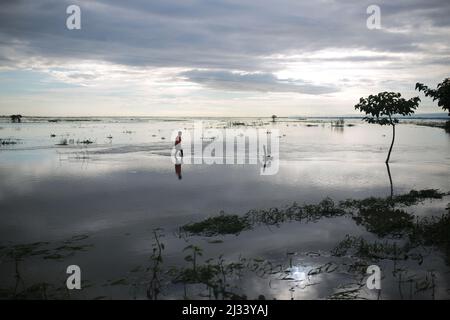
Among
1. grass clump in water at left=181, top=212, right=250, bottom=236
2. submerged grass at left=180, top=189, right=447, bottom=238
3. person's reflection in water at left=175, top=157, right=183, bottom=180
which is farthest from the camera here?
person's reflection in water at left=175, top=157, right=183, bottom=180

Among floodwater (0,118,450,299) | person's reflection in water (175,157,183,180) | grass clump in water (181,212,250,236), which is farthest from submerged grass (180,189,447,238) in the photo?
person's reflection in water (175,157,183,180)

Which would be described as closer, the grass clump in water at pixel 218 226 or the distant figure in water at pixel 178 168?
the grass clump in water at pixel 218 226

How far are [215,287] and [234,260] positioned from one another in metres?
1.86

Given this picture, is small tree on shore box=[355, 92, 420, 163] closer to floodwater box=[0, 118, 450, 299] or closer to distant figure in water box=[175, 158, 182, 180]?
floodwater box=[0, 118, 450, 299]

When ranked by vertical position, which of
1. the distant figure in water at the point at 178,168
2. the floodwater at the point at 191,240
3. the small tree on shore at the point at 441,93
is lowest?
the floodwater at the point at 191,240

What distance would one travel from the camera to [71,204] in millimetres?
14367

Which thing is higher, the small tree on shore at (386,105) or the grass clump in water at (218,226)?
the small tree on shore at (386,105)

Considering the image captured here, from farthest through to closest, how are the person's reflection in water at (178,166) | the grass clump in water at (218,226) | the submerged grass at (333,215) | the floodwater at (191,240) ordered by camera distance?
the person's reflection in water at (178,166) < the submerged grass at (333,215) < the grass clump in water at (218,226) < the floodwater at (191,240)

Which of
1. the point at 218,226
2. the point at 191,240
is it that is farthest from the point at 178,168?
the point at 191,240

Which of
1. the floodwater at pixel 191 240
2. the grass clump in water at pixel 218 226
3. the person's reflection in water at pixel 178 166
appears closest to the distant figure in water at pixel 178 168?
the person's reflection in water at pixel 178 166

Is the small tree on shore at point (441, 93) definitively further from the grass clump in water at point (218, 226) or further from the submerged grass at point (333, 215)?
the grass clump in water at point (218, 226)
